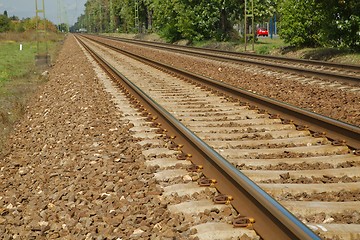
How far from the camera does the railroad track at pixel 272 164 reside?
4035 mm

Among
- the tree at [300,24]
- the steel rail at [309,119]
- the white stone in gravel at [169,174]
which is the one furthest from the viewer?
the tree at [300,24]

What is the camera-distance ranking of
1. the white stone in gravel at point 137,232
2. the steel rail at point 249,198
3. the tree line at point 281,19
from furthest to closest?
the tree line at point 281,19 < the white stone in gravel at point 137,232 < the steel rail at point 249,198

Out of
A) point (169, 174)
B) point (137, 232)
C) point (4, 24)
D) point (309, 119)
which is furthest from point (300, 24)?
point (4, 24)

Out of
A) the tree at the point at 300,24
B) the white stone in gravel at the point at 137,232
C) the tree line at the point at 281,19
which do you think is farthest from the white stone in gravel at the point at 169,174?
the tree at the point at 300,24

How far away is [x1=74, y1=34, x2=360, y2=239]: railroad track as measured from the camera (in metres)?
4.04

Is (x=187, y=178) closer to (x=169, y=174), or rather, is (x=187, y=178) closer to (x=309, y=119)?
(x=169, y=174)

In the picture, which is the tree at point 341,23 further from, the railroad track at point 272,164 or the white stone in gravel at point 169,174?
the white stone in gravel at point 169,174

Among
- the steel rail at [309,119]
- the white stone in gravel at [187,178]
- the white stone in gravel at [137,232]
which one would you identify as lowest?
the white stone in gravel at [137,232]

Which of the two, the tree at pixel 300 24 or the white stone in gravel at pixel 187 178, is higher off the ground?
the tree at pixel 300 24

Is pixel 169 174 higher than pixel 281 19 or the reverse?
the reverse

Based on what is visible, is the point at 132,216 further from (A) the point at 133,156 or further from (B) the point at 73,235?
(A) the point at 133,156

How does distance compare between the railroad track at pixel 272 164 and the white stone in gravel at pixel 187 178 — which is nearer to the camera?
the railroad track at pixel 272 164

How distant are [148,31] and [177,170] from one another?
82.4 metres

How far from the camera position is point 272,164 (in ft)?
19.4
